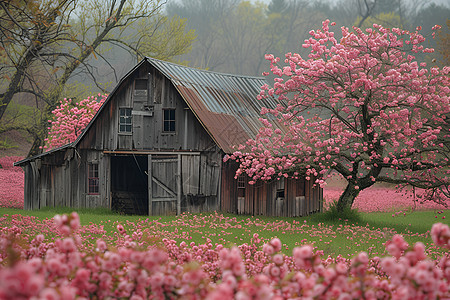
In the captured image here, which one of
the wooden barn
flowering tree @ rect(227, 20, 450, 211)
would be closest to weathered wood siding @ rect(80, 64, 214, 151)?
the wooden barn

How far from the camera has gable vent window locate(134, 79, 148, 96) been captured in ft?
78.4

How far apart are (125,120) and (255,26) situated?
59710 mm

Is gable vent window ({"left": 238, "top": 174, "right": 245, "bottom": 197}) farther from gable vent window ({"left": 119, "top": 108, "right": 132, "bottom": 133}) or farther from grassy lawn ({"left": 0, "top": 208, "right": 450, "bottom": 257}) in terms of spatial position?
gable vent window ({"left": 119, "top": 108, "right": 132, "bottom": 133})

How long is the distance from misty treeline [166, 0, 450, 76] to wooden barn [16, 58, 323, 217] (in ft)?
163

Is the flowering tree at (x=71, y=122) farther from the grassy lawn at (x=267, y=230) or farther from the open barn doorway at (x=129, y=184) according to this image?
the grassy lawn at (x=267, y=230)

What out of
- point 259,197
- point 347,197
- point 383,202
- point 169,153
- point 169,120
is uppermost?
point 169,120

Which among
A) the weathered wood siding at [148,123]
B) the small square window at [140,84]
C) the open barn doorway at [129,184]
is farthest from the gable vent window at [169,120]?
the open barn doorway at [129,184]

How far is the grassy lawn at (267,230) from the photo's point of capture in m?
15.5

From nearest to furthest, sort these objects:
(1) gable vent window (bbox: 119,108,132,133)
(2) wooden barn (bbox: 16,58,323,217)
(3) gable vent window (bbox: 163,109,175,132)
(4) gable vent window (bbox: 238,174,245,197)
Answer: (2) wooden barn (bbox: 16,58,323,217), (4) gable vent window (bbox: 238,174,245,197), (3) gable vent window (bbox: 163,109,175,132), (1) gable vent window (bbox: 119,108,132,133)

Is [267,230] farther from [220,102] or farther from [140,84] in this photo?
[140,84]

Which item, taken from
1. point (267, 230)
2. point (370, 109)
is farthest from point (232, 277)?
point (370, 109)

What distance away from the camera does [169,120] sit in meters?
23.5

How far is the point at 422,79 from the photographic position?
1919 cm

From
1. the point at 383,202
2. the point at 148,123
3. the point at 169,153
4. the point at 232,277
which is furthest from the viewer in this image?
the point at 383,202
